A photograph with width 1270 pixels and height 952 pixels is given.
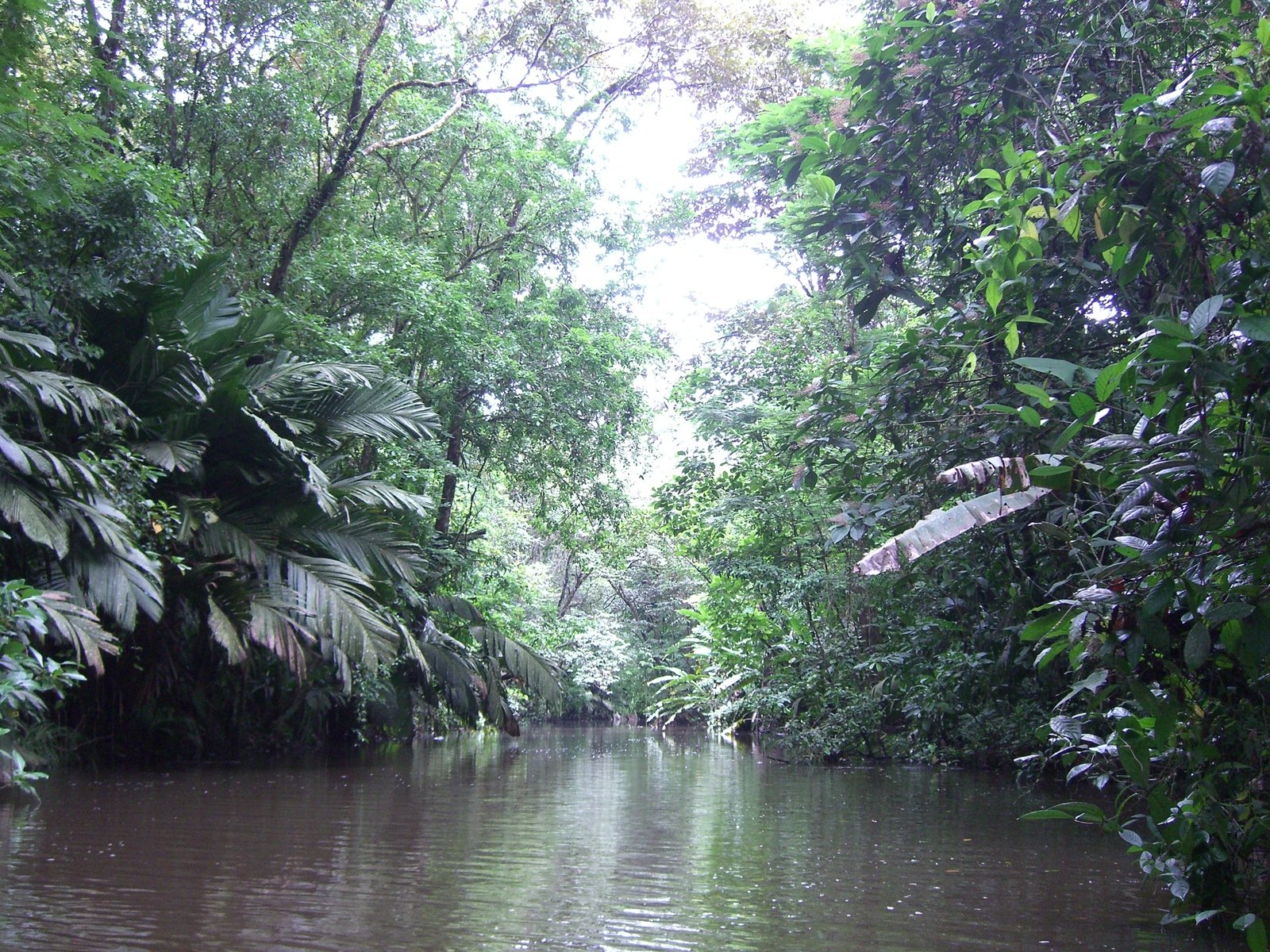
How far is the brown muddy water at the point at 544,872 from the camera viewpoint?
11.4 feet

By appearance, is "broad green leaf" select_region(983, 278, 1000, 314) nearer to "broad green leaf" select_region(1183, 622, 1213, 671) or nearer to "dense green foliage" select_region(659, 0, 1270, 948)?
"dense green foliage" select_region(659, 0, 1270, 948)

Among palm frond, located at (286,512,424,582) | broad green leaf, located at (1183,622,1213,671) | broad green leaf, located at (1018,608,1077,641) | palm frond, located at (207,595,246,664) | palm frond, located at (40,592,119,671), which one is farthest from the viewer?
palm frond, located at (286,512,424,582)

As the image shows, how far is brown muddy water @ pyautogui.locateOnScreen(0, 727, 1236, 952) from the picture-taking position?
11.4ft

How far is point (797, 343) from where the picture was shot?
15609 mm

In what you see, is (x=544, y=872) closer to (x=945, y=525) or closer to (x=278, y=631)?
(x=945, y=525)

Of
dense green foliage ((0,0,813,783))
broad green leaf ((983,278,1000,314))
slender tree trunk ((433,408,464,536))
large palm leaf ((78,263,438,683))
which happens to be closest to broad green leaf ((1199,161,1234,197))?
broad green leaf ((983,278,1000,314))

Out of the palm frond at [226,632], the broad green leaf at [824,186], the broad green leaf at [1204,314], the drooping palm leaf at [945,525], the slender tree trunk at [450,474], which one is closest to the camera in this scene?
the broad green leaf at [1204,314]

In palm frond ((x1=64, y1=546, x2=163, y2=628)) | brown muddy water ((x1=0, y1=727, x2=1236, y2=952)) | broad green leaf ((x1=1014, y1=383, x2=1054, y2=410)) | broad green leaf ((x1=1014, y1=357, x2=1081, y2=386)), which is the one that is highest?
broad green leaf ((x1=1014, y1=357, x2=1081, y2=386))

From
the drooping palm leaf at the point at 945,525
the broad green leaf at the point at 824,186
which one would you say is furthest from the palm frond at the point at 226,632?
the broad green leaf at the point at 824,186

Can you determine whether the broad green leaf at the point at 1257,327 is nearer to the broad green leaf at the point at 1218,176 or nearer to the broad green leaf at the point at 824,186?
the broad green leaf at the point at 1218,176

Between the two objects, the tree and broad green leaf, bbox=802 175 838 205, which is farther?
broad green leaf, bbox=802 175 838 205

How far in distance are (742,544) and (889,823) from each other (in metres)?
9.37

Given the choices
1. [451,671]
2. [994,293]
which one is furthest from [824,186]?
[451,671]

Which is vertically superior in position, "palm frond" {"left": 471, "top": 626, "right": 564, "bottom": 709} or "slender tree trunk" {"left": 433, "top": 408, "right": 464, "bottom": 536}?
"slender tree trunk" {"left": 433, "top": 408, "right": 464, "bottom": 536}
